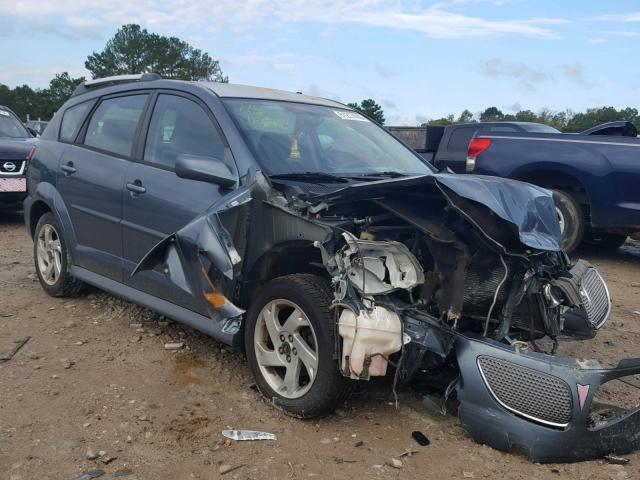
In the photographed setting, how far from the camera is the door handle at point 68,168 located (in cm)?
480

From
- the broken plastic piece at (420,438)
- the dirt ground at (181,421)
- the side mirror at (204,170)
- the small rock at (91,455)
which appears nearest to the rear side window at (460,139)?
the dirt ground at (181,421)

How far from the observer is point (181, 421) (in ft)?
10.6

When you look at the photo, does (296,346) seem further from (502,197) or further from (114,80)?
(114,80)

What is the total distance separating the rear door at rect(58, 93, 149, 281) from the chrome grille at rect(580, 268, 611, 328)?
2.99m

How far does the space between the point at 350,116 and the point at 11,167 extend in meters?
6.71

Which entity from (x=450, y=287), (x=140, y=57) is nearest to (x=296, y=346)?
(x=450, y=287)

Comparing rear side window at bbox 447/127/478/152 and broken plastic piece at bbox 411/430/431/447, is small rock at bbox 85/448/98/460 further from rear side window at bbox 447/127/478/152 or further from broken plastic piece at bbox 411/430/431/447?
rear side window at bbox 447/127/478/152

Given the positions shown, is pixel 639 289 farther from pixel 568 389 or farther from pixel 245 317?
pixel 245 317

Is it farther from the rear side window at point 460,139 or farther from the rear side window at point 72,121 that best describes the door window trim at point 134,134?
the rear side window at point 460,139

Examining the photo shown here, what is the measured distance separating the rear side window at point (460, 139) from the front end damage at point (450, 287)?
6886mm

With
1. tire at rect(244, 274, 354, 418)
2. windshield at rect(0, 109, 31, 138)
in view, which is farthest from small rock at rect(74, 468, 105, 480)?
windshield at rect(0, 109, 31, 138)

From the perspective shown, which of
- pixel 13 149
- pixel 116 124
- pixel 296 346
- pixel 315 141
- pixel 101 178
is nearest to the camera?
pixel 296 346

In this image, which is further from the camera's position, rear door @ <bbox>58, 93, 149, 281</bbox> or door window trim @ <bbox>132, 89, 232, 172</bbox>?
rear door @ <bbox>58, 93, 149, 281</bbox>

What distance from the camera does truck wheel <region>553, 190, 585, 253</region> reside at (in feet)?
23.4
